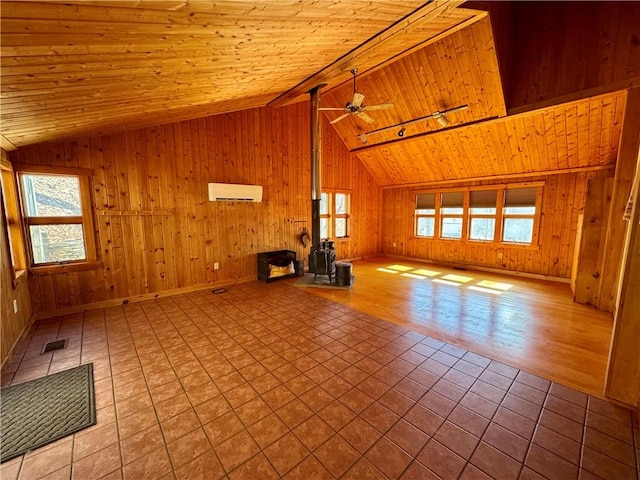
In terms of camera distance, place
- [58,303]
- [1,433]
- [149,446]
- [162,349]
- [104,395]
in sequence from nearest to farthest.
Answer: [149,446], [1,433], [104,395], [162,349], [58,303]

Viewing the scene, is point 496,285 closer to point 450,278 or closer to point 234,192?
point 450,278

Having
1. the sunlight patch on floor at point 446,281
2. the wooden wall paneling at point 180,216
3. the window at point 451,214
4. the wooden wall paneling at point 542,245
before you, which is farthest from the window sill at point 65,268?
the window at point 451,214

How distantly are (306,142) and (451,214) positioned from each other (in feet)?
14.0

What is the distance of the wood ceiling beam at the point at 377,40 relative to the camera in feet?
8.31

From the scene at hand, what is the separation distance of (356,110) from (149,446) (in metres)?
4.41

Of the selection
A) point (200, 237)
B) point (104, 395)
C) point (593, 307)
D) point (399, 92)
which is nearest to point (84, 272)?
point (200, 237)

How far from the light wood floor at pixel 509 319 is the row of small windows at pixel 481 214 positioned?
45.3 inches

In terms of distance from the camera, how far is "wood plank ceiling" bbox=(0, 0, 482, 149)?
4.40 ft

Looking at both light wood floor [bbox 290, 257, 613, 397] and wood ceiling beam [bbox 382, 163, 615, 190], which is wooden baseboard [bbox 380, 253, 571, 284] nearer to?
light wood floor [bbox 290, 257, 613, 397]

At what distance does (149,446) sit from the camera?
1604 millimetres

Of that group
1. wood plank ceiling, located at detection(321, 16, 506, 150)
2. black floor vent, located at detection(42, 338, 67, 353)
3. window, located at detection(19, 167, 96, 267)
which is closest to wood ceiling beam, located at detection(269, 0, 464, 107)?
wood plank ceiling, located at detection(321, 16, 506, 150)

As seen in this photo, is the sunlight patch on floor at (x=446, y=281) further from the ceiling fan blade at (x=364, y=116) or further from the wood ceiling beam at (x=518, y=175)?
the ceiling fan blade at (x=364, y=116)

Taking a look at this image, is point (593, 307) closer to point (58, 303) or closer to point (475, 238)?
point (475, 238)

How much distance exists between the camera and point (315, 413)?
185cm
